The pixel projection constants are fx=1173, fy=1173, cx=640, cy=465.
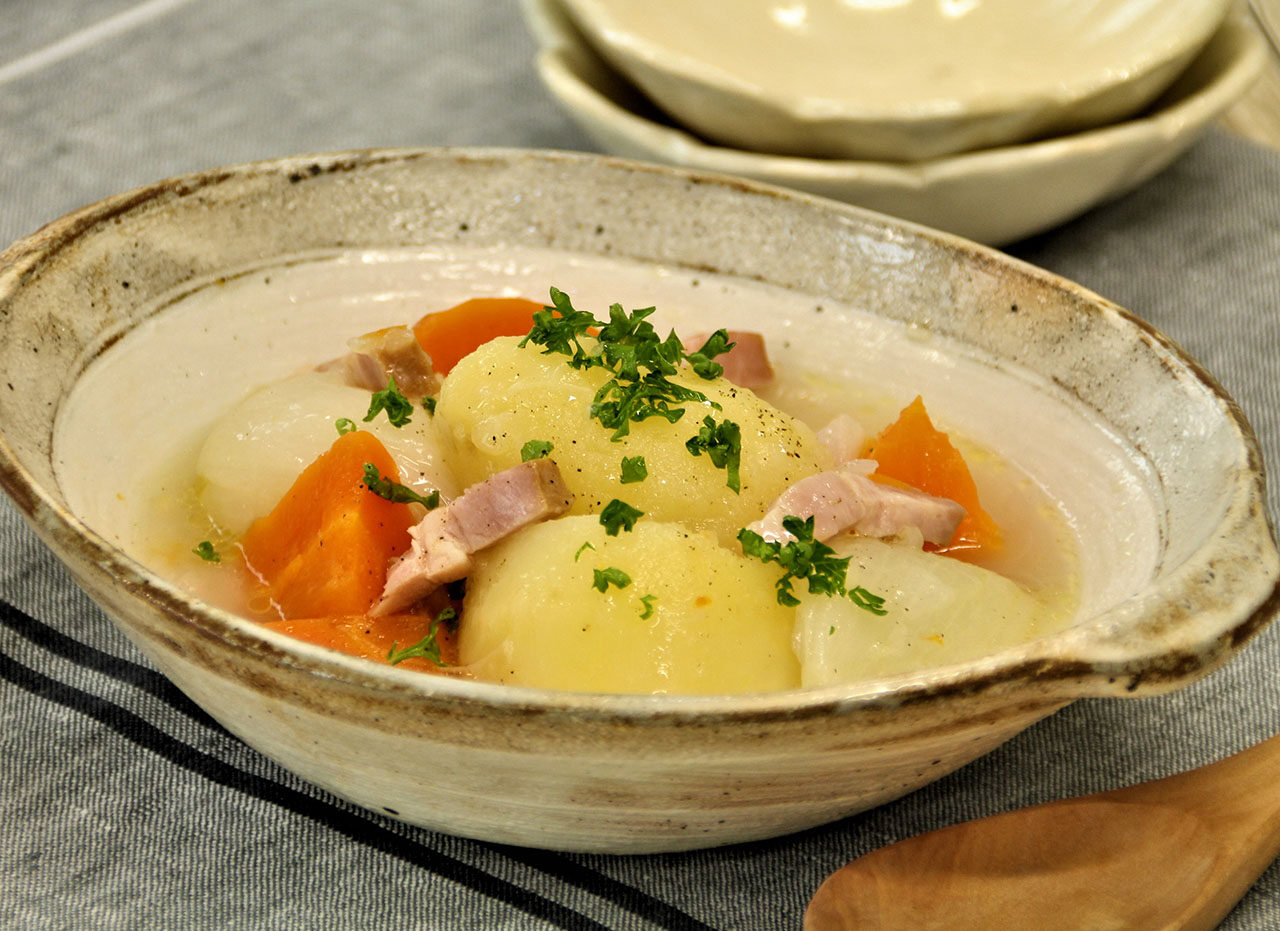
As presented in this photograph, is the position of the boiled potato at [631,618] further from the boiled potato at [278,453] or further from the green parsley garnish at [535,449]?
the boiled potato at [278,453]

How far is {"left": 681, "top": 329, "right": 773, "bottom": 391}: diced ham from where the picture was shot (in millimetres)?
1995

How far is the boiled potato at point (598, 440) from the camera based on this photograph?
1.59 m

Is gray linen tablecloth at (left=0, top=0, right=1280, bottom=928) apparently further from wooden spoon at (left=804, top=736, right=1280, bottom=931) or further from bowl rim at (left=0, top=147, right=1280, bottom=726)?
bowl rim at (left=0, top=147, right=1280, bottom=726)

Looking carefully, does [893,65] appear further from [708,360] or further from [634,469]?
[634,469]

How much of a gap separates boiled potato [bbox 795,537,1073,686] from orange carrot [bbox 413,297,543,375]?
29.8 inches

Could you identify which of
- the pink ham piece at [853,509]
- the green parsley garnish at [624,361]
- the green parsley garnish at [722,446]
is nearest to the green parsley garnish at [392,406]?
the green parsley garnish at [624,361]

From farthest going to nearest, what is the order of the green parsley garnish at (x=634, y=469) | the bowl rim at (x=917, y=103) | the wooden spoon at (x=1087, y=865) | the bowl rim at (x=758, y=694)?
the bowl rim at (x=917, y=103)
the green parsley garnish at (x=634, y=469)
the wooden spoon at (x=1087, y=865)
the bowl rim at (x=758, y=694)

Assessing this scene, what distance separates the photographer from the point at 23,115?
9.91 feet

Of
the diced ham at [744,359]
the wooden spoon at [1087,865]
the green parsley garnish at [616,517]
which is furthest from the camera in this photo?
the diced ham at [744,359]

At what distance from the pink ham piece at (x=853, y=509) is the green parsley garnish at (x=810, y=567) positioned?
0.04 meters

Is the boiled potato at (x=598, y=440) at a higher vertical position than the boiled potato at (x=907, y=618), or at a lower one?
higher

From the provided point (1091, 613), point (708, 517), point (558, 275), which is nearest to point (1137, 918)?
point (1091, 613)

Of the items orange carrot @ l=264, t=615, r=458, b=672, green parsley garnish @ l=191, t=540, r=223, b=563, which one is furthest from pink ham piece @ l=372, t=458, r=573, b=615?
green parsley garnish @ l=191, t=540, r=223, b=563

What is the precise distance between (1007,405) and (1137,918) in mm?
870
